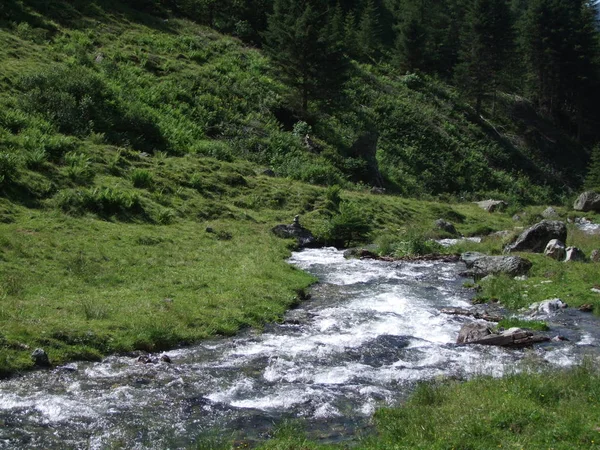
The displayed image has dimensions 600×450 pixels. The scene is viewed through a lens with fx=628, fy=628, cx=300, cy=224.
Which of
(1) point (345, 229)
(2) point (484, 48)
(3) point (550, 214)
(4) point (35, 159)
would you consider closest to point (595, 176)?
(3) point (550, 214)

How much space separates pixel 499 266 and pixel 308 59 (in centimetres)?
3593

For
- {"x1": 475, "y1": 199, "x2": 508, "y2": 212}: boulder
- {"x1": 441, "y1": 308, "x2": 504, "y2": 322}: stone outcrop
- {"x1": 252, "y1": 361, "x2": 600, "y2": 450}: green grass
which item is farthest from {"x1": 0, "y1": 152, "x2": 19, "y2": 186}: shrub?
{"x1": 475, "y1": 199, "x2": 508, "y2": 212}: boulder

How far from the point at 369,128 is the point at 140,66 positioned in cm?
2234

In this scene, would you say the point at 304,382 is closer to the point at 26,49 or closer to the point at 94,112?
the point at 94,112

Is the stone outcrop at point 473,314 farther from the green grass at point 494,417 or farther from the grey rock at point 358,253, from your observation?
the grey rock at point 358,253

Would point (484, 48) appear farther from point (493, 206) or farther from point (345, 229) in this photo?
point (345, 229)

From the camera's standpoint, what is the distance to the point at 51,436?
11.2 meters

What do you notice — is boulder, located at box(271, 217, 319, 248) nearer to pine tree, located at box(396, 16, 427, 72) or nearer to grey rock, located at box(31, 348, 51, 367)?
grey rock, located at box(31, 348, 51, 367)

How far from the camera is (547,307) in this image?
2033 centimetres

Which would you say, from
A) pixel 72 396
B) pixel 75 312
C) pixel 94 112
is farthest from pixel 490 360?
pixel 94 112

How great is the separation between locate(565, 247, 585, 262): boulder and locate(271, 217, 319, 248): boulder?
478 inches

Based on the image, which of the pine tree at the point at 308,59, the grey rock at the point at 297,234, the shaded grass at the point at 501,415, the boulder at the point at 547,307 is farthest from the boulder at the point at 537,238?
the pine tree at the point at 308,59

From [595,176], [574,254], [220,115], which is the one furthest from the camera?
[595,176]

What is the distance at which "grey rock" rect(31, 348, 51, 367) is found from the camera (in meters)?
14.3
